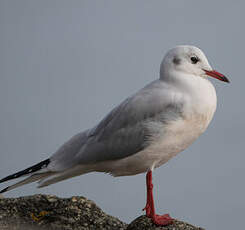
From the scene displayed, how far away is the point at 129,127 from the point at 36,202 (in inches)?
Answer: 78.2

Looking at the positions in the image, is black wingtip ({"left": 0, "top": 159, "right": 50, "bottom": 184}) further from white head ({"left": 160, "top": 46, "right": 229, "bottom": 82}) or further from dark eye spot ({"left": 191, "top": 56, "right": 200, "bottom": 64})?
dark eye spot ({"left": 191, "top": 56, "right": 200, "bottom": 64})

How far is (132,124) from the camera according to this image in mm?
6984

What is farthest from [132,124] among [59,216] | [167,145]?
[59,216]

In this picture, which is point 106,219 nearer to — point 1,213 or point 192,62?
point 1,213

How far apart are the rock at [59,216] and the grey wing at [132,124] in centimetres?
85

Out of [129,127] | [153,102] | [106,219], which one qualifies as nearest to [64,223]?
[106,219]

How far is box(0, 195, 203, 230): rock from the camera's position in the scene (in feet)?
23.0

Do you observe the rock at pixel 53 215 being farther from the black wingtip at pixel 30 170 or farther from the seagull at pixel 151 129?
the black wingtip at pixel 30 170

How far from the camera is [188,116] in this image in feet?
22.0

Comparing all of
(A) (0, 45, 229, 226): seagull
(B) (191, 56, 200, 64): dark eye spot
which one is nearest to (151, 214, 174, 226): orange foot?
(A) (0, 45, 229, 226): seagull

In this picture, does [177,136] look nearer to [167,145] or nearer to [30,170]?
[167,145]

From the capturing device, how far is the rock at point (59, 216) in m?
7.02

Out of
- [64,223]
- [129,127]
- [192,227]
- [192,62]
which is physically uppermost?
[192,62]

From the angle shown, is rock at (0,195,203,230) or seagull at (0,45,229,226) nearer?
seagull at (0,45,229,226)
